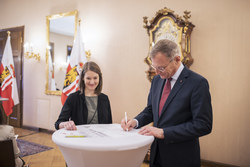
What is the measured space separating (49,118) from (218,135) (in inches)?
143

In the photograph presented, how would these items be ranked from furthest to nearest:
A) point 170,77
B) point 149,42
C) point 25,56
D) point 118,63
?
point 25,56 → point 118,63 → point 149,42 → point 170,77

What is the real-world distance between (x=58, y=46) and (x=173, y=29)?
2.75 m

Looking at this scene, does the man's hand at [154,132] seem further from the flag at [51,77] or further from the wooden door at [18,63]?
the wooden door at [18,63]

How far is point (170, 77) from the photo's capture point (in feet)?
5.02

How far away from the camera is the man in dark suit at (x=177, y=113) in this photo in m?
1.34

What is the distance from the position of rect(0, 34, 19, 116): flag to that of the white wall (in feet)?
1.64

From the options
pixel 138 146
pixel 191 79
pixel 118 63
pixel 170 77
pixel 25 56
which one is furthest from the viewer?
pixel 25 56

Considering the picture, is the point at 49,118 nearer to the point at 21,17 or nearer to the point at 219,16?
the point at 21,17

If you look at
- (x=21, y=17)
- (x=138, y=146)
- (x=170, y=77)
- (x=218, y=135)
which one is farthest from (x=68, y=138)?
(x=21, y=17)

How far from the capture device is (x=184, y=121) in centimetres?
143

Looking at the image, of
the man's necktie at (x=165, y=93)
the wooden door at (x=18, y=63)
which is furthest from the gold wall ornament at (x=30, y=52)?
the man's necktie at (x=165, y=93)

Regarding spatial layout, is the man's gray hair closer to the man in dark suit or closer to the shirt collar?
the man in dark suit

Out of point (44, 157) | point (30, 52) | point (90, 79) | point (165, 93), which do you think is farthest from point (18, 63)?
point (165, 93)

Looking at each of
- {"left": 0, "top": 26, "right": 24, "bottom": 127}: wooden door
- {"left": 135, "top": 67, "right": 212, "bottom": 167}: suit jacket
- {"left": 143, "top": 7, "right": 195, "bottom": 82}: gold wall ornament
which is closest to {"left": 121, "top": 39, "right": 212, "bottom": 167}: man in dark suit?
{"left": 135, "top": 67, "right": 212, "bottom": 167}: suit jacket
